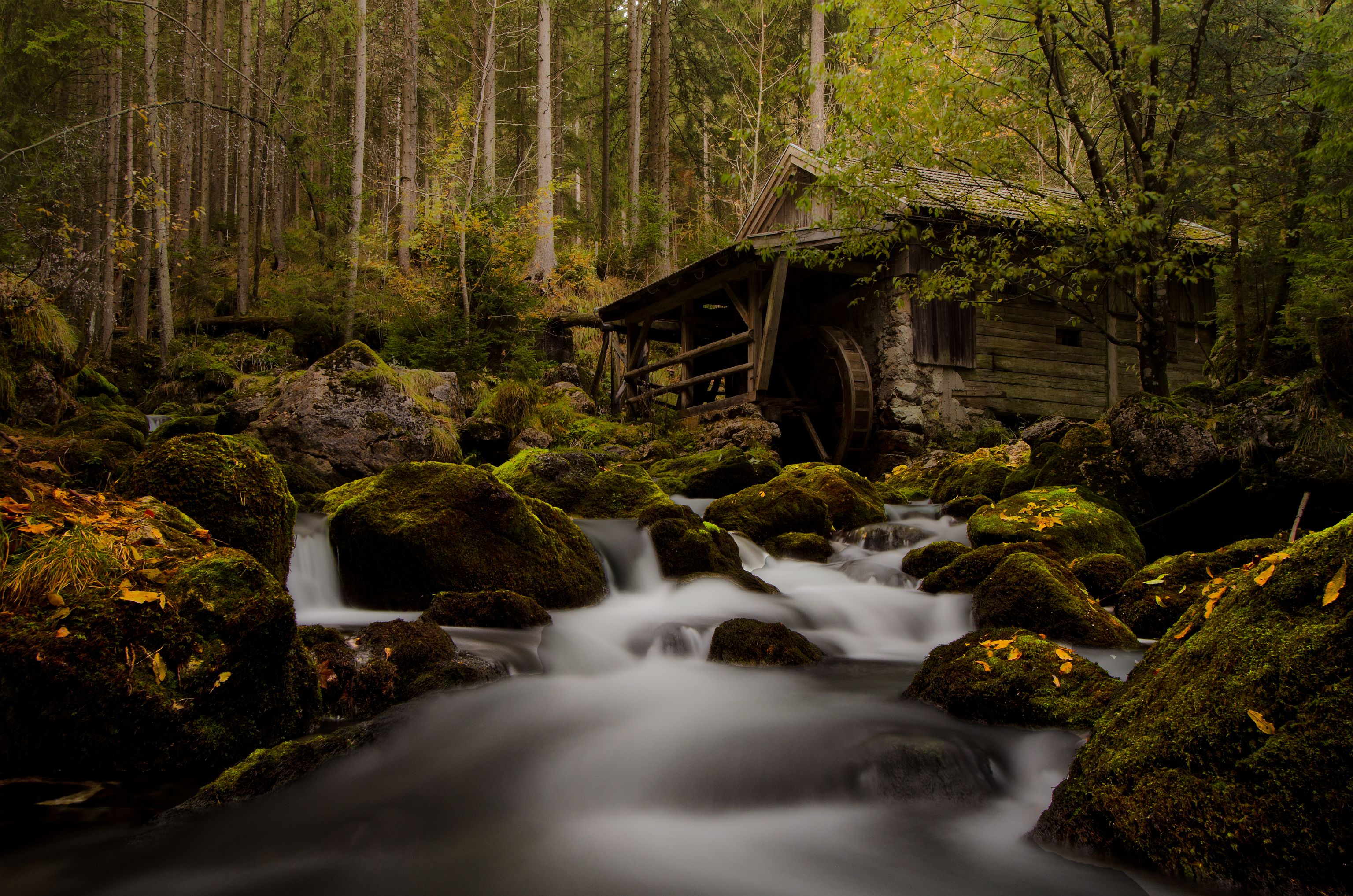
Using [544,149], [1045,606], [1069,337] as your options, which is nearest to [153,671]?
[1045,606]

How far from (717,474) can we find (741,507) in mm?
1685

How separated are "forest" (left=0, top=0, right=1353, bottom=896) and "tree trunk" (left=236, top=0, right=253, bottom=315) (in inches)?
15.3

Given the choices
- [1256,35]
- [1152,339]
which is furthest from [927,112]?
[1256,35]

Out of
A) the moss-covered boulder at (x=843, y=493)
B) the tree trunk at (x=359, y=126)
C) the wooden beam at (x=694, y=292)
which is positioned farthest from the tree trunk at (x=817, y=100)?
the moss-covered boulder at (x=843, y=493)

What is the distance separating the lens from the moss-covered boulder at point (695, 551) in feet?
20.9

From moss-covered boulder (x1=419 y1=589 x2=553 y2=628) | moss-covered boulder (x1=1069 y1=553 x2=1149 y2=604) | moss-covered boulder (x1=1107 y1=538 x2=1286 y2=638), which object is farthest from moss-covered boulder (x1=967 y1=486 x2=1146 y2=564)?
moss-covered boulder (x1=419 y1=589 x2=553 y2=628)

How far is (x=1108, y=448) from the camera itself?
784 centimetres

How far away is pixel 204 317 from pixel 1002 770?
2255 cm

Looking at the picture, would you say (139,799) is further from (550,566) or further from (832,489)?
(832,489)

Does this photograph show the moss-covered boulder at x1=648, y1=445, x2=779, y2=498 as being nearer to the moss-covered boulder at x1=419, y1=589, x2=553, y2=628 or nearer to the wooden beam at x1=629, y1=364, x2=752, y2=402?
the wooden beam at x1=629, y1=364, x2=752, y2=402

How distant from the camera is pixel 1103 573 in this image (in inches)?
223

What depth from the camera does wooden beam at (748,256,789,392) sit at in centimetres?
1266

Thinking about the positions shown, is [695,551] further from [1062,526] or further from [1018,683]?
[1018,683]

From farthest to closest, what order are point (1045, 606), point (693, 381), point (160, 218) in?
point (160, 218)
point (693, 381)
point (1045, 606)
